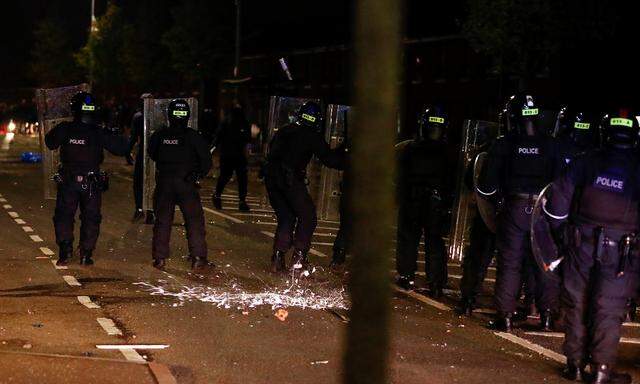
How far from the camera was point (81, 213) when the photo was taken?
1241 centimetres

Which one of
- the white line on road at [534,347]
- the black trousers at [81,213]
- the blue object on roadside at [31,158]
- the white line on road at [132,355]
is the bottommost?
the blue object on roadside at [31,158]

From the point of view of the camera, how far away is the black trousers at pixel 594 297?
758cm

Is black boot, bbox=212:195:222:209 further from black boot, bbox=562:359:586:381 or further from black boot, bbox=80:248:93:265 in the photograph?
black boot, bbox=562:359:586:381

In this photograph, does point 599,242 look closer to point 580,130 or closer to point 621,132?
point 621,132

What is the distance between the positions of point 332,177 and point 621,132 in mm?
7574

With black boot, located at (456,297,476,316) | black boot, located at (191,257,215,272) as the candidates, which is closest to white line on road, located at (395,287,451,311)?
black boot, located at (456,297,476,316)

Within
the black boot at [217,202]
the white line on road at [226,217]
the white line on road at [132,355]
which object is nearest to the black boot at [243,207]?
the black boot at [217,202]

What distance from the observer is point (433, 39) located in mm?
43156

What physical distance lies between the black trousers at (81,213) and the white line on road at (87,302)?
197 centimetres

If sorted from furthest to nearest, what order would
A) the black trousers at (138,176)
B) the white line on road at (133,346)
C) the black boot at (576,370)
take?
the black trousers at (138,176)
the white line on road at (133,346)
the black boot at (576,370)

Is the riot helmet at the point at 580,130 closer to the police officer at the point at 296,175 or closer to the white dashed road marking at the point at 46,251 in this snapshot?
the police officer at the point at 296,175

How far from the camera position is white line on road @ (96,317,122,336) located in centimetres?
891

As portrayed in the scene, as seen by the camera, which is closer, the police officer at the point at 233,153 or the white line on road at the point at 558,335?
the white line on road at the point at 558,335

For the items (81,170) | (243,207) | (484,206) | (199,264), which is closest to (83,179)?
(81,170)
